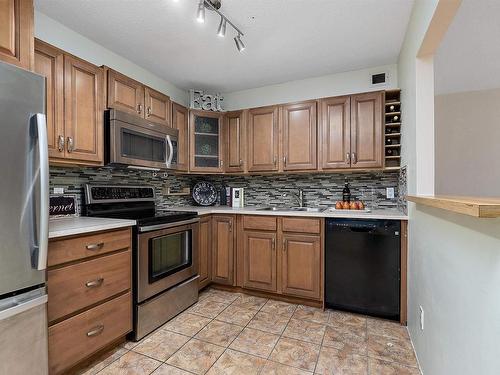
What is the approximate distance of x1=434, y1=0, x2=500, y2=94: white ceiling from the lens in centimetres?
182

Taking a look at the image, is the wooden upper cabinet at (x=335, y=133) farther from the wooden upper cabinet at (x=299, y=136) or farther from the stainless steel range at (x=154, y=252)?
the stainless steel range at (x=154, y=252)

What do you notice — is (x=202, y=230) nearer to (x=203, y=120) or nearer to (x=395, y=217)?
(x=203, y=120)

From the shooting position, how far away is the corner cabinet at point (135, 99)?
Result: 216cm

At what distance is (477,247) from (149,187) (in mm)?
2667

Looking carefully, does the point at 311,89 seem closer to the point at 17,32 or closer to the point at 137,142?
the point at 137,142

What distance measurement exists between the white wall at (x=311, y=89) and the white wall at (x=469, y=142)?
0.85 metres

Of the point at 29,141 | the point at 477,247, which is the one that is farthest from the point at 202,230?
the point at 477,247

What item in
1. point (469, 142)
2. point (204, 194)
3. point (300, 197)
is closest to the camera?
point (469, 142)

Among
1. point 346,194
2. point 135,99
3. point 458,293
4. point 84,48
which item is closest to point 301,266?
point 346,194

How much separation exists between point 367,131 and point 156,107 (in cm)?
213

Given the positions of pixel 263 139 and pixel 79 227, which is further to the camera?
pixel 263 139

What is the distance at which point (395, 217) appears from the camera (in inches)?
84.4

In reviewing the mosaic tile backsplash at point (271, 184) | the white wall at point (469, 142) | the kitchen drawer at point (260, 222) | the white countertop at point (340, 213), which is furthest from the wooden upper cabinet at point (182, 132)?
the white wall at point (469, 142)

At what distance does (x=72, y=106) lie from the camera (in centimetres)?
189
